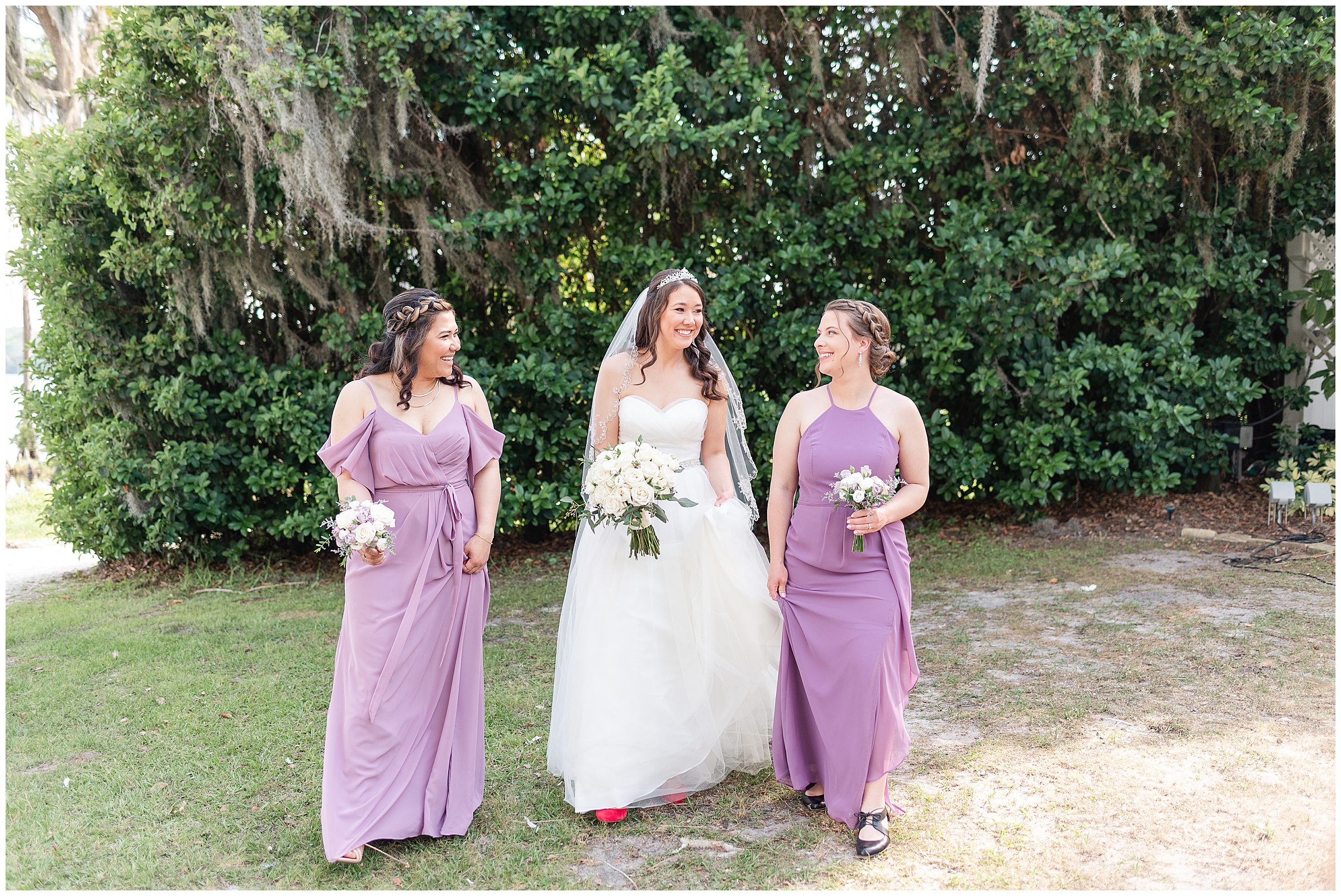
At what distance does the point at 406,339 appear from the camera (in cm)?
347

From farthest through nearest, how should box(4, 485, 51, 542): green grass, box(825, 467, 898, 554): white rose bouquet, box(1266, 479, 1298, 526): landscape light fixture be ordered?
1. box(4, 485, 51, 542): green grass
2. box(1266, 479, 1298, 526): landscape light fixture
3. box(825, 467, 898, 554): white rose bouquet

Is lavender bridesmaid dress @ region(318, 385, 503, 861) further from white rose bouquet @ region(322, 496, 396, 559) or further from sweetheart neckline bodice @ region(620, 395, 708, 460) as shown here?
sweetheart neckline bodice @ region(620, 395, 708, 460)

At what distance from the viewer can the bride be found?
12.1 feet

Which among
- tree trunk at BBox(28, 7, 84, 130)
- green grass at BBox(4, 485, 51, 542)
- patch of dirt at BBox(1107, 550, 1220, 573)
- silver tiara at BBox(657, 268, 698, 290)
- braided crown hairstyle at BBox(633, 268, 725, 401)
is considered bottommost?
green grass at BBox(4, 485, 51, 542)

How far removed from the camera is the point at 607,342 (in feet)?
27.1

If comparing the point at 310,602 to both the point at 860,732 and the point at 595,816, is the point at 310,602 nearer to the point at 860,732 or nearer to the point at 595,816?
the point at 595,816

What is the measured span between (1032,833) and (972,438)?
6.10 metres

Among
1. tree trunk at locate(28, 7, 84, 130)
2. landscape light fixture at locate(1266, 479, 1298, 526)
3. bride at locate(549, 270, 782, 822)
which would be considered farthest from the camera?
tree trunk at locate(28, 7, 84, 130)

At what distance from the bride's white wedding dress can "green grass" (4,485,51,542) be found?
26.5 ft

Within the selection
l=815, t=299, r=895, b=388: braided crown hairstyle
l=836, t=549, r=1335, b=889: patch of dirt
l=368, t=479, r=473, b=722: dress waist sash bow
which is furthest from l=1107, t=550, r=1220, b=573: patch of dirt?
l=368, t=479, r=473, b=722: dress waist sash bow

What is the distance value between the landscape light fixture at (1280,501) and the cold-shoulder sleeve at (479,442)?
7534mm

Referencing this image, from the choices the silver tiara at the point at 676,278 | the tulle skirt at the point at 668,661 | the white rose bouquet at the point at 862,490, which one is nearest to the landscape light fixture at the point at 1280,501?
the tulle skirt at the point at 668,661

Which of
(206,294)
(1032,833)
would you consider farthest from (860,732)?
(206,294)

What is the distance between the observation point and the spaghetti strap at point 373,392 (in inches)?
137
